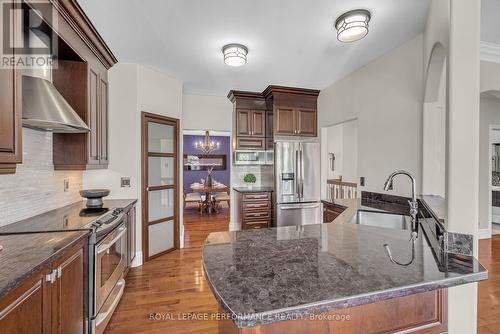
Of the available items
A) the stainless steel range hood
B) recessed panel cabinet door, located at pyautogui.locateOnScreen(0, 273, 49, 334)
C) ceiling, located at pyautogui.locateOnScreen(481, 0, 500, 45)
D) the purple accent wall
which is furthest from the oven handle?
the purple accent wall

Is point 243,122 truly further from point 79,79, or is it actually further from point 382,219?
point 382,219

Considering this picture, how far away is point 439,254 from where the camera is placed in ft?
3.80

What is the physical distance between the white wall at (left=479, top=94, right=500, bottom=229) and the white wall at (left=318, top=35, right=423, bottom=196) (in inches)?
104

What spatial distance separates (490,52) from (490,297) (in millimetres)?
2793

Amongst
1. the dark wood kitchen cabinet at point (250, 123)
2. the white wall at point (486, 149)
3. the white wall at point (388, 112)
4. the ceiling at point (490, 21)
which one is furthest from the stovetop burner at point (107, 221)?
the white wall at point (486, 149)

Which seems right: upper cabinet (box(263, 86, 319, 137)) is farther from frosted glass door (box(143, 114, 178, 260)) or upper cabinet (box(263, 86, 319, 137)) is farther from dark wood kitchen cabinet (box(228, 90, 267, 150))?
frosted glass door (box(143, 114, 178, 260))

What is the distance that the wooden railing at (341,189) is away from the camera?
4050 mm

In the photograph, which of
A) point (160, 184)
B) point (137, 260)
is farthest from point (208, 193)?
point (137, 260)

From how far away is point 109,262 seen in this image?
203 centimetres

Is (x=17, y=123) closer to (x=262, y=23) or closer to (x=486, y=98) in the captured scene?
(x=262, y=23)

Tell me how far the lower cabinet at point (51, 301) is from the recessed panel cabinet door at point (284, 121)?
329 centimetres

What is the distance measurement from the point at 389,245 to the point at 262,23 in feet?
6.96

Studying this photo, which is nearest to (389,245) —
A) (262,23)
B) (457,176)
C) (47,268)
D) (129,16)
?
(457,176)

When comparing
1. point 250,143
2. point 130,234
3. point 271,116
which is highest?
point 271,116
